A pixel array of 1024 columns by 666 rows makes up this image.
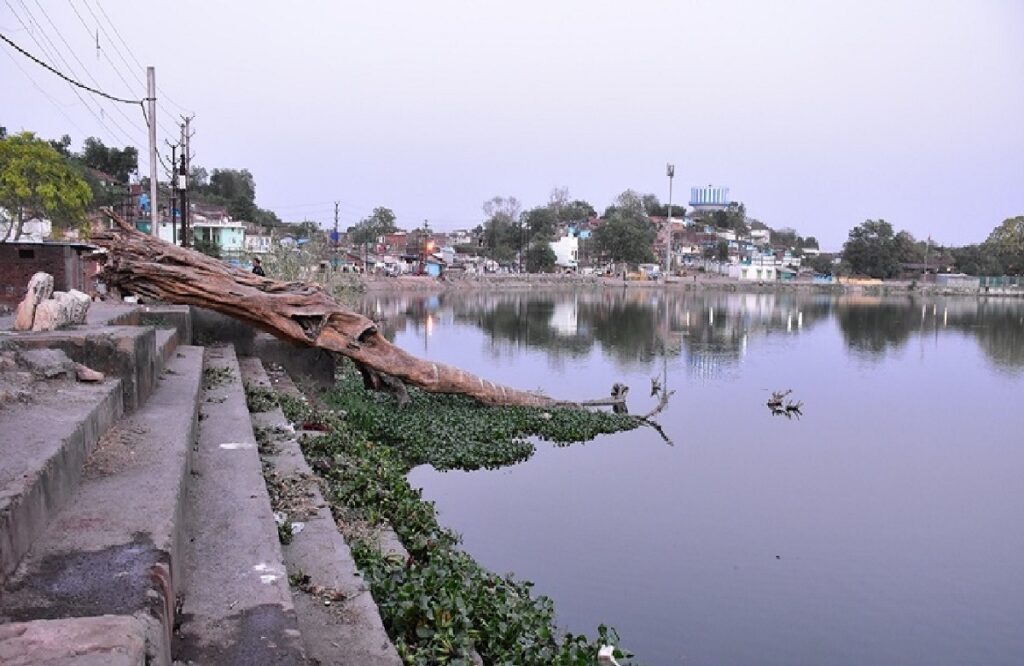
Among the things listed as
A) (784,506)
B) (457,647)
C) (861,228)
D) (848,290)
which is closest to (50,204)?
(784,506)

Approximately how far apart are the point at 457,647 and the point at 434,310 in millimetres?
43734

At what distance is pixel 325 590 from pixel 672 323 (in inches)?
1511

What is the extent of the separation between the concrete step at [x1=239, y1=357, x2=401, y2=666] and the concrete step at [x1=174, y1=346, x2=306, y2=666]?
13.8 inches

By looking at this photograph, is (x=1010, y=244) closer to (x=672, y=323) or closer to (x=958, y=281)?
(x=958, y=281)

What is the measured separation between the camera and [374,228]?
3543 inches

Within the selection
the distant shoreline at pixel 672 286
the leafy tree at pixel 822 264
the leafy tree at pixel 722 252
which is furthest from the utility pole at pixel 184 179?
the leafy tree at pixel 822 264

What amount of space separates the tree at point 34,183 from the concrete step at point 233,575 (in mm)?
22818

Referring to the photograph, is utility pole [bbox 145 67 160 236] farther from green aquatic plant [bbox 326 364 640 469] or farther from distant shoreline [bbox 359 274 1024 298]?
distant shoreline [bbox 359 274 1024 298]

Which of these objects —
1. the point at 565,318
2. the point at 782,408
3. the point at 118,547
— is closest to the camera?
the point at 118,547

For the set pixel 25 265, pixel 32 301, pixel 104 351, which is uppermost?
pixel 25 265

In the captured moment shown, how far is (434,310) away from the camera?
47.8m

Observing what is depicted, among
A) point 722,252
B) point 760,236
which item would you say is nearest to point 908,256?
point 722,252

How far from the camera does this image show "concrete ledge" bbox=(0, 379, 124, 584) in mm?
2826

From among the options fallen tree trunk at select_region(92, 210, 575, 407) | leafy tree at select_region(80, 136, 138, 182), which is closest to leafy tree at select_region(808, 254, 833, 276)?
leafy tree at select_region(80, 136, 138, 182)
